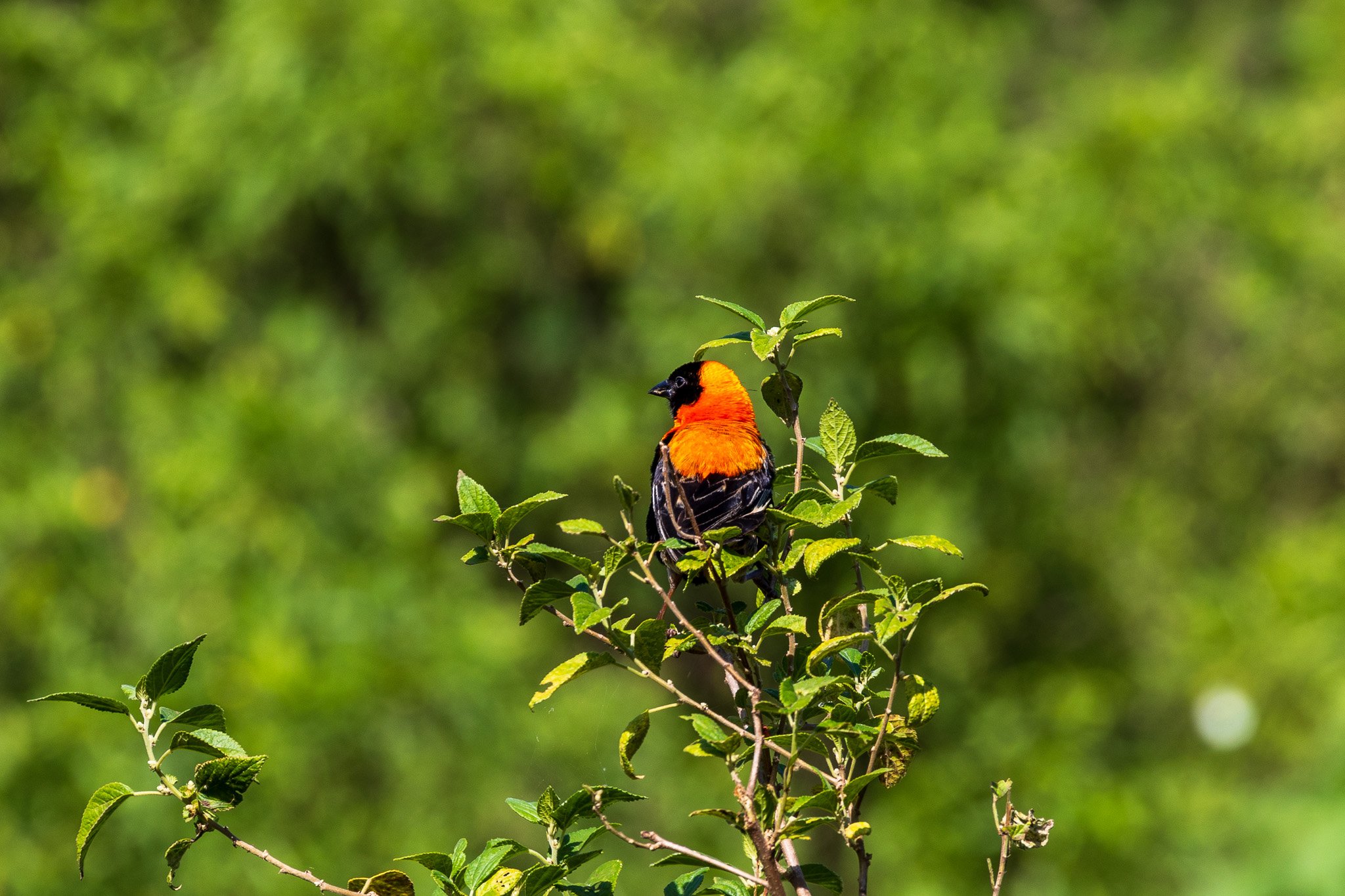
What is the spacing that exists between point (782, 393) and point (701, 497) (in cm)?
97

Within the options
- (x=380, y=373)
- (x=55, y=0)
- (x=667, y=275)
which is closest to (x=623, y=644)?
(x=667, y=275)

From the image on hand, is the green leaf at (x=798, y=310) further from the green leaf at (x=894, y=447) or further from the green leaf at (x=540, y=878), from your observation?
the green leaf at (x=540, y=878)

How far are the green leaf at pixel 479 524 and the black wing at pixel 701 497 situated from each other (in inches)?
34.7

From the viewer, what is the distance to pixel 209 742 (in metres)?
1.88

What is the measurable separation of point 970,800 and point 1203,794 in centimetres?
210

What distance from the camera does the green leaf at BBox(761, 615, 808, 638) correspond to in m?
1.89

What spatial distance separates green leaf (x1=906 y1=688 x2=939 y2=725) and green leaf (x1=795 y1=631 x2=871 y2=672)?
17 cm

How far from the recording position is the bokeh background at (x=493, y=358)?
8203 millimetres

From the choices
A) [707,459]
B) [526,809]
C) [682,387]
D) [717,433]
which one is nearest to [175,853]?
[526,809]

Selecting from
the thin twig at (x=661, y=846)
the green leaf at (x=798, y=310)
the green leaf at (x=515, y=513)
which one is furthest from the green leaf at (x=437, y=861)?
the green leaf at (x=798, y=310)

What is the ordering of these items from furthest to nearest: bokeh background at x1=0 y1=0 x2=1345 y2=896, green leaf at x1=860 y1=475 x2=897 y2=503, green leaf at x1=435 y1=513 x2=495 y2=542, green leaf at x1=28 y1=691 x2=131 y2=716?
bokeh background at x1=0 y1=0 x2=1345 y2=896 < green leaf at x1=860 y1=475 x2=897 y2=503 < green leaf at x1=435 y1=513 x2=495 y2=542 < green leaf at x1=28 y1=691 x2=131 y2=716

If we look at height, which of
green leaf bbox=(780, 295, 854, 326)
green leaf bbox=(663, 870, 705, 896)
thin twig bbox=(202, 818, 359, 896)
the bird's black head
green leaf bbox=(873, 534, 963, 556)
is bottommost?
thin twig bbox=(202, 818, 359, 896)

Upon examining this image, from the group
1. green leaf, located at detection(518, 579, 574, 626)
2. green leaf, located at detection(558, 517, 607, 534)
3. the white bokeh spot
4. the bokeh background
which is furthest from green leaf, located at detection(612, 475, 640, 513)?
the white bokeh spot

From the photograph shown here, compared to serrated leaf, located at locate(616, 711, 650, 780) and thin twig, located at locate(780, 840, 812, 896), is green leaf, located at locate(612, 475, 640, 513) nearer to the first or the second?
serrated leaf, located at locate(616, 711, 650, 780)
